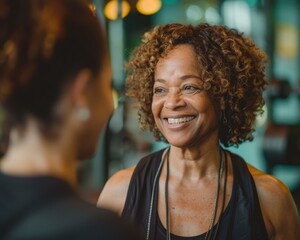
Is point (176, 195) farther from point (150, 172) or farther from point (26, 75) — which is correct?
point (26, 75)

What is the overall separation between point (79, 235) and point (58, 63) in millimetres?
349

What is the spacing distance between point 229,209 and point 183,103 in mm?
501

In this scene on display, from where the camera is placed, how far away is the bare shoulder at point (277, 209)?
2.18 meters

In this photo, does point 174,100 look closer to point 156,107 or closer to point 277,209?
point 156,107

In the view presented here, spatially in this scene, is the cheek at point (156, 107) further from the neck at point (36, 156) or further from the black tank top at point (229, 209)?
the neck at point (36, 156)

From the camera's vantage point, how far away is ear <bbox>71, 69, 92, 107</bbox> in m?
1.05

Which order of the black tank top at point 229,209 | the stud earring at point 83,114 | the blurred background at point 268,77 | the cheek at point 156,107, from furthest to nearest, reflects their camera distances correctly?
the blurred background at point 268,77, the cheek at point 156,107, the black tank top at point 229,209, the stud earring at point 83,114

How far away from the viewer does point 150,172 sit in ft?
7.55

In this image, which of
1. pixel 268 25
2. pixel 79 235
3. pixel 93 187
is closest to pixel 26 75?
pixel 79 235

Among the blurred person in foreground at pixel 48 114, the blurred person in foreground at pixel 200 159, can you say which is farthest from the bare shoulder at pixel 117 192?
the blurred person in foreground at pixel 48 114

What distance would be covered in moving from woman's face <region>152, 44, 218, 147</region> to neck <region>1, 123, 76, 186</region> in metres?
1.14

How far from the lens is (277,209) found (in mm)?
2201

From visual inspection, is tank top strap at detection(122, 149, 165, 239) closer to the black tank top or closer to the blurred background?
the black tank top

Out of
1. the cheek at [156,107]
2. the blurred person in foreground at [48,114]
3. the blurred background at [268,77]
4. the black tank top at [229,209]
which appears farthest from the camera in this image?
the blurred background at [268,77]
